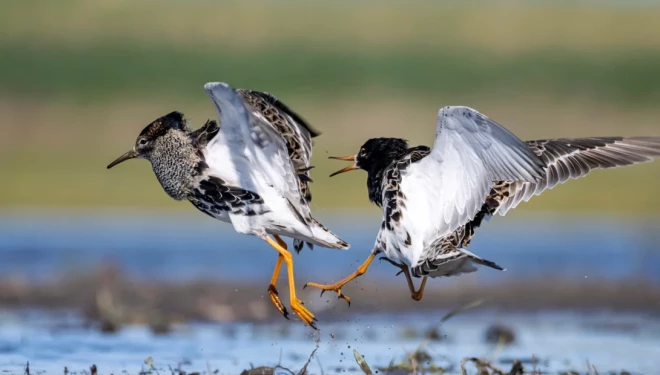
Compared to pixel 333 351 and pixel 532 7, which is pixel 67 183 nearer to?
pixel 333 351

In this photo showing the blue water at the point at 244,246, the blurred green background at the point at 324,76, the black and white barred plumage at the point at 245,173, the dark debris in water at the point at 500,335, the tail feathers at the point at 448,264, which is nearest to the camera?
the tail feathers at the point at 448,264

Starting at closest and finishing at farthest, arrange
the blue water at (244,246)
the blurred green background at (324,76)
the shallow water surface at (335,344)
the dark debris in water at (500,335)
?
the shallow water surface at (335,344), the dark debris in water at (500,335), the blue water at (244,246), the blurred green background at (324,76)

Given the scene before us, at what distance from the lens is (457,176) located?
906 cm

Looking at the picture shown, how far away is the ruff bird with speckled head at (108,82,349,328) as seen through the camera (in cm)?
921

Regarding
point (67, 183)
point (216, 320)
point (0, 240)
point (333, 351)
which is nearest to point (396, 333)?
point (333, 351)

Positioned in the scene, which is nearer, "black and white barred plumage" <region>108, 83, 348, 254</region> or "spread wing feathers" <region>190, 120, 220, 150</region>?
"black and white barred plumage" <region>108, 83, 348, 254</region>

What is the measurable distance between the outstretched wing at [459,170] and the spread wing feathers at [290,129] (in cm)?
90

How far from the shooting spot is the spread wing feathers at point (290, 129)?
9.69 m

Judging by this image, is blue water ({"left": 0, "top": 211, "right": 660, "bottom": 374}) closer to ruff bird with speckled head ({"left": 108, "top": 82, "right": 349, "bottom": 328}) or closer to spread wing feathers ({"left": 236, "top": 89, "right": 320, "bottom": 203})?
ruff bird with speckled head ({"left": 108, "top": 82, "right": 349, "bottom": 328})

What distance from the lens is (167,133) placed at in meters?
9.71

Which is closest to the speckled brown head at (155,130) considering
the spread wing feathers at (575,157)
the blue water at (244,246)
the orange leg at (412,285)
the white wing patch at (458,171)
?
the white wing patch at (458,171)

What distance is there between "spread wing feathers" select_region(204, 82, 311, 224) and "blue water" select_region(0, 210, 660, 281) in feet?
16.5

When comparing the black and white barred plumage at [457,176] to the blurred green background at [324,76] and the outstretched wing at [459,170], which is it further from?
the blurred green background at [324,76]

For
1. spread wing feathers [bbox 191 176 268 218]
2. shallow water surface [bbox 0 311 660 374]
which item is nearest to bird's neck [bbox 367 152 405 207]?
spread wing feathers [bbox 191 176 268 218]
